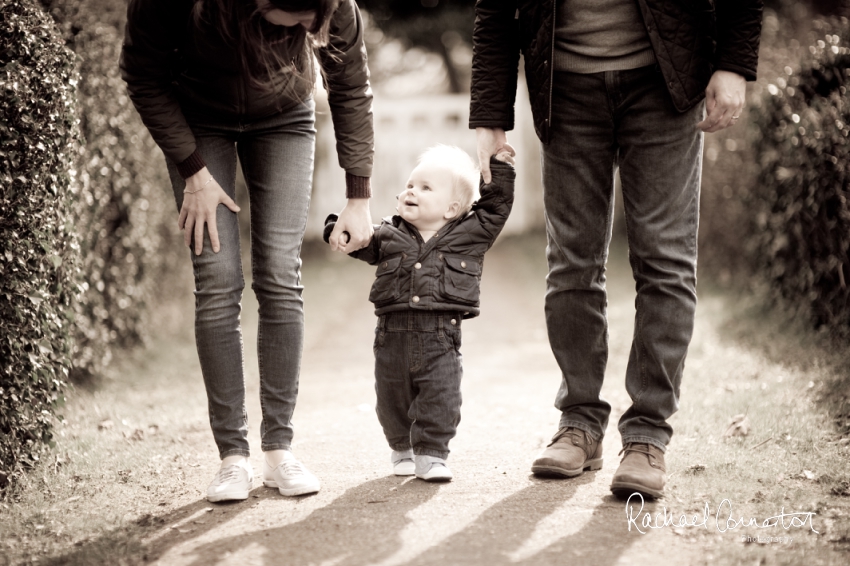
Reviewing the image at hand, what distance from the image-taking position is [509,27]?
304 cm

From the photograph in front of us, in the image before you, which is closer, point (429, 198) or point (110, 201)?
point (429, 198)

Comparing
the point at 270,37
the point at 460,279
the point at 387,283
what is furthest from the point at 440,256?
the point at 270,37

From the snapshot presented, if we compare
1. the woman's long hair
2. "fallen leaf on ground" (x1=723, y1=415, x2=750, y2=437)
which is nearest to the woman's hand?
the woman's long hair

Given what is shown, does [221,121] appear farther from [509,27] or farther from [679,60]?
[679,60]

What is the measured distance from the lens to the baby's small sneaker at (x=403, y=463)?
10.2 ft

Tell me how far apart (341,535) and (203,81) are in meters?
1.44

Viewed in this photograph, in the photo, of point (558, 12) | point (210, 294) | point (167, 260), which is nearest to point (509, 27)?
point (558, 12)

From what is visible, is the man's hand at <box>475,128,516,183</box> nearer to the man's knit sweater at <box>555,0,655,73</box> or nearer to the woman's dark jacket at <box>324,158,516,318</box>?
the woman's dark jacket at <box>324,158,516,318</box>

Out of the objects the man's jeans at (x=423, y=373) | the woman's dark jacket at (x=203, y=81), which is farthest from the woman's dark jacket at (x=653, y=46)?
the man's jeans at (x=423, y=373)

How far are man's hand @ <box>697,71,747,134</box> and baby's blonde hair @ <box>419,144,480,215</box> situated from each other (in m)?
0.84

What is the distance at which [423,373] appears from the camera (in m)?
3.02

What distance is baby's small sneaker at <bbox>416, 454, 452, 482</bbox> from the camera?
2.98 meters

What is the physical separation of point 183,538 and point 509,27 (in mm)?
1953

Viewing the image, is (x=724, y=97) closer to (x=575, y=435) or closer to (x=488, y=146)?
(x=488, y=146)
